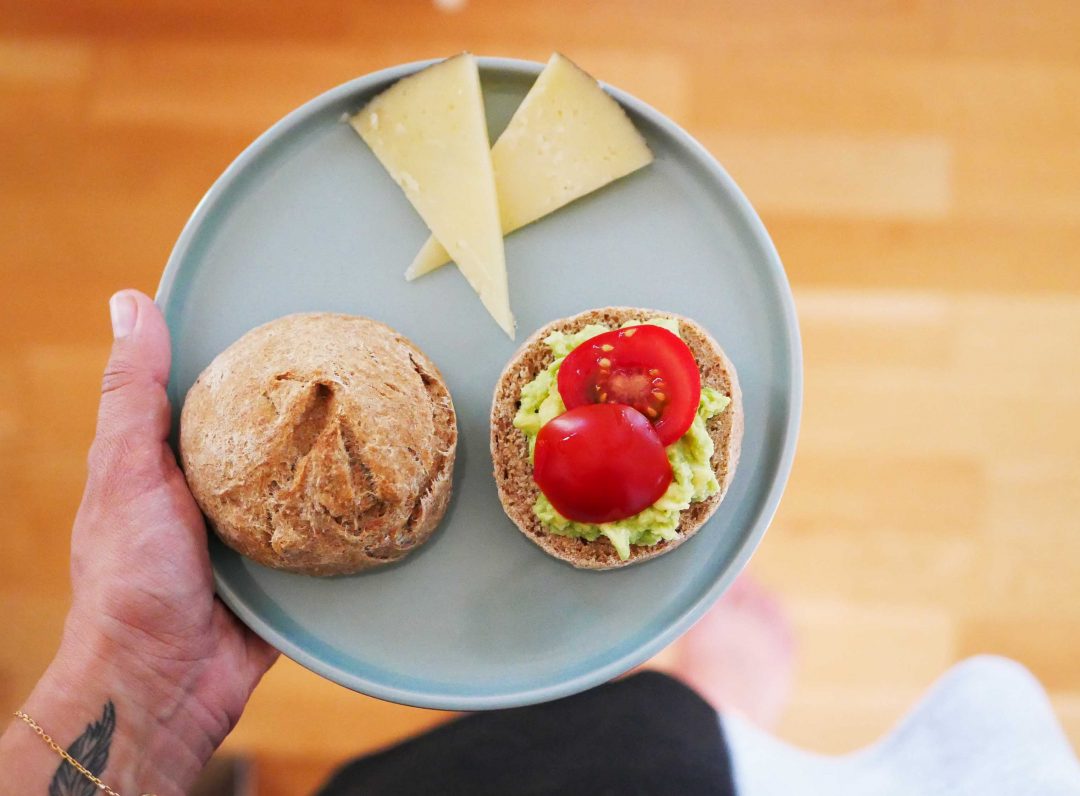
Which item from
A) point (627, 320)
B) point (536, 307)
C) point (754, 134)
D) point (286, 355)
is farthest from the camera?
point (754, 134)

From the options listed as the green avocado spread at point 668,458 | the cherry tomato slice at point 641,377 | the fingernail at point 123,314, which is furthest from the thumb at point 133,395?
the cherry tomato slice at point 641,377

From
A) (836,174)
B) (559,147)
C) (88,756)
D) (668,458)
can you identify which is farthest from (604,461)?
(836,174)

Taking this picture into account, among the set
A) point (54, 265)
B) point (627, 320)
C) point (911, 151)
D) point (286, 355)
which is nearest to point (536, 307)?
point (627, 320)

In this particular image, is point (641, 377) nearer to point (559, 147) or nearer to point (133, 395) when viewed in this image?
point (559, 147)

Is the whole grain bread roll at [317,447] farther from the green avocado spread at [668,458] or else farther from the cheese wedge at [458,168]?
the cheese wedge at [458,168]

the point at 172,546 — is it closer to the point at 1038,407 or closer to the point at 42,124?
the point at 42,124

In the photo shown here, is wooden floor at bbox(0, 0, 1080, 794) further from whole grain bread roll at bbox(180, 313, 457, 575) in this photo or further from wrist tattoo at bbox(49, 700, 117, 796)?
whole grain bread roll at bbox(180, 313, 457, 575)
